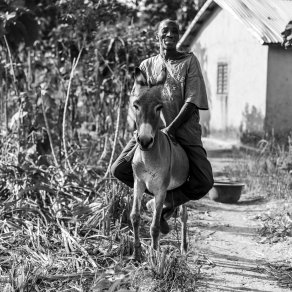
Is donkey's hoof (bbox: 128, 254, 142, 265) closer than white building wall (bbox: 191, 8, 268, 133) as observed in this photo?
Yes

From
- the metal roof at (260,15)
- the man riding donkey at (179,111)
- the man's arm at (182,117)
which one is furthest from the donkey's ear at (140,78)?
the metal roof at (260,15)

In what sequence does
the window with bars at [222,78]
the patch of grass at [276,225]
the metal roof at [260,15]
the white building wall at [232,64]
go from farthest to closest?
the window with bars at [222,78] < the white building wall at [232,64] < the metal roof at [260,15] < the patch of grass at [276,225]

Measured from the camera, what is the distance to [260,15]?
13.7 meters

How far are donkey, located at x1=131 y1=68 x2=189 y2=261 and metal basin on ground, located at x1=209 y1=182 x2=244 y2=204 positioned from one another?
3.00 m

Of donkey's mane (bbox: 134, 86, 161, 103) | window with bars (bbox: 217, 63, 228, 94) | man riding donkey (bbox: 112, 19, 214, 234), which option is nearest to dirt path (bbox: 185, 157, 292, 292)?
man riding donkey (bbox: 112, 19, 214, 234)

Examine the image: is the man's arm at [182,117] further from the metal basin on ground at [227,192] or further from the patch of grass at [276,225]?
the metal basin on ground at [227,192]

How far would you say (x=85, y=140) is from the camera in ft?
28.9

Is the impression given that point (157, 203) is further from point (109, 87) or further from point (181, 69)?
point (109, 87)

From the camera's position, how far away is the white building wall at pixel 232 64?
13.4 m

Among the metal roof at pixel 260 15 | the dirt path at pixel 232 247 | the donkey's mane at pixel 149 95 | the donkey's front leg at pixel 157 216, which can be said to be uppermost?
the metal roof at pixel 260 15

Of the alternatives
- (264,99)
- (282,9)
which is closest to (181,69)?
(264,99)

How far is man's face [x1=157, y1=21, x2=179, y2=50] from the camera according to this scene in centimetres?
462

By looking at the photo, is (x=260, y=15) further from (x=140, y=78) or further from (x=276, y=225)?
(x=140, y=78)

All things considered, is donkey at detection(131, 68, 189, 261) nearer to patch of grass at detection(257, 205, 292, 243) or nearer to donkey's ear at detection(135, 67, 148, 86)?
donkey's ear at detection(135, 67, 148, 86)
